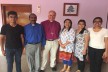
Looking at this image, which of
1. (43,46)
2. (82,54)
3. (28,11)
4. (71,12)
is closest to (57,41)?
(43,46)

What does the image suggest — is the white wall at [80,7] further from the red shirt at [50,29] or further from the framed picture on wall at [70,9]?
the red shirt at [50,29]

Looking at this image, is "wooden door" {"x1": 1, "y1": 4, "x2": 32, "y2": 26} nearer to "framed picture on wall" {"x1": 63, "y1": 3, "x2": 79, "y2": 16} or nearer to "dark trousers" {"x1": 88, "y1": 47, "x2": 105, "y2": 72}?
"framed picture on wall" {"x1": 63, "y1": 3, "x2": 79, "y2": 16}

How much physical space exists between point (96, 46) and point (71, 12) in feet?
6.02

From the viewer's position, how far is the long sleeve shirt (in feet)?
10.5

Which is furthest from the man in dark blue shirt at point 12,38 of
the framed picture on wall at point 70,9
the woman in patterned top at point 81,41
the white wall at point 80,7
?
the framed picture on wall at point 70,9

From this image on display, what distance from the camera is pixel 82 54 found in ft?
11.4

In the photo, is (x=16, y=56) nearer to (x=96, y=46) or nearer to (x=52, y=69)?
(x=52, y=69)

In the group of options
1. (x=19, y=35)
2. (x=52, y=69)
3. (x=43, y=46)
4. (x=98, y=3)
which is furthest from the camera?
(x=98, y=3)

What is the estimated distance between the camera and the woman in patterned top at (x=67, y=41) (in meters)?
3.40

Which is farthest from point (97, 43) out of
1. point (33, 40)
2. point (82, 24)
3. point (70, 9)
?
point (70, 9)

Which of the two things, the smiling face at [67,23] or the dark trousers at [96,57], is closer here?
the dark trousers at [96,57]

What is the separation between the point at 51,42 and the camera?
355 centimetres

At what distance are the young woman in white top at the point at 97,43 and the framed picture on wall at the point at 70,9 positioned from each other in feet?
5.28

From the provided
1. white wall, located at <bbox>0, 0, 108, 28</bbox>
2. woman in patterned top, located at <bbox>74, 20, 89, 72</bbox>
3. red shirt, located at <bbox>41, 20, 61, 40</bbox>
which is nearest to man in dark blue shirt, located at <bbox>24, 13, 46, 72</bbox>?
red shirt, located at <bbox>41, 20, 61, 40</bbox>
